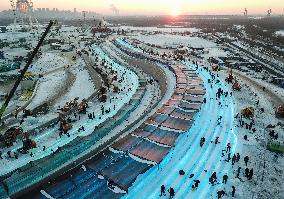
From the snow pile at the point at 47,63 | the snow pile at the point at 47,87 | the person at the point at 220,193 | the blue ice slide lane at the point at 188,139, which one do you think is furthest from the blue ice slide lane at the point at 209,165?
the snow pile at the point at 47,63

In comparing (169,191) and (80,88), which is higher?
(80,88)

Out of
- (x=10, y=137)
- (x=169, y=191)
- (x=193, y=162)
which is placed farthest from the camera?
(x=10, y=137)

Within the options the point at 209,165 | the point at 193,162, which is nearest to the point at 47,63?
the point at 193,162

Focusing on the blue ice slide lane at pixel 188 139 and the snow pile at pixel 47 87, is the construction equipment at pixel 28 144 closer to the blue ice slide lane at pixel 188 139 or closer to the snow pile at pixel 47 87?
the blue ice slide lane at pixel 188 139

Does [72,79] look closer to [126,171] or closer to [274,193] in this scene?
[126,171]

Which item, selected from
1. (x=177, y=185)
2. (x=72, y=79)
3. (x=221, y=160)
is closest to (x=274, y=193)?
(x=221, y=160)

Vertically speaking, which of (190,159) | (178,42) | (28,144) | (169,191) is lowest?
(169,191)

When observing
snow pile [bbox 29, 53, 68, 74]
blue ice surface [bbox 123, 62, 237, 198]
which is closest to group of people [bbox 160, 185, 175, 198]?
blue ice surface [bbox 123, 62, 237, 198]

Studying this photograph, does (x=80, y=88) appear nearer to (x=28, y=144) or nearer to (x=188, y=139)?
(x=28, y=144)
